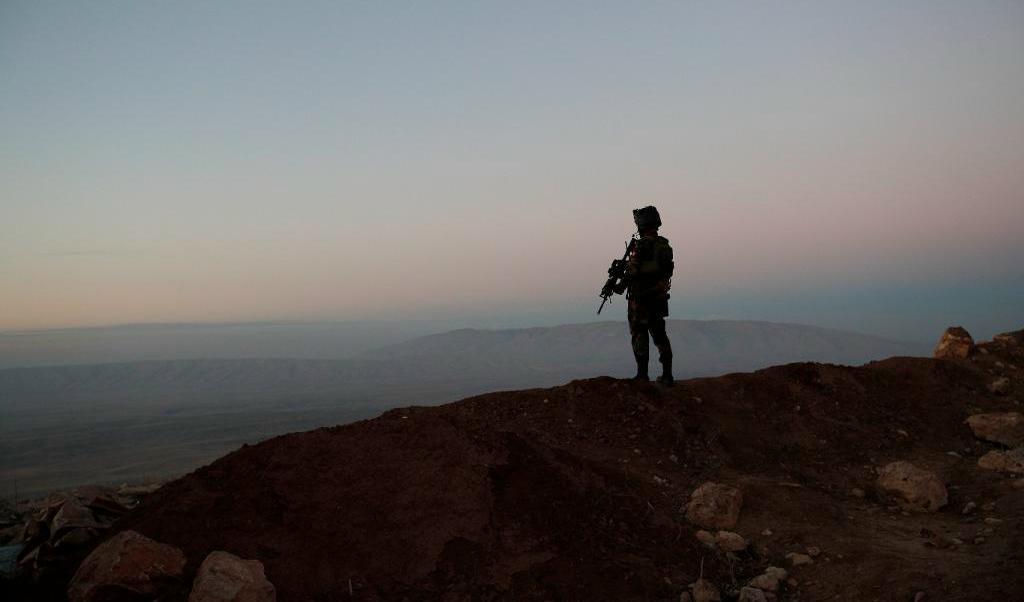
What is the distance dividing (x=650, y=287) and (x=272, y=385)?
108283 millimetres

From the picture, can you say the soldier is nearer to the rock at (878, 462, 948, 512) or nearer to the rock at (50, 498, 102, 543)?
the rock at (878, 462, 948, 512)

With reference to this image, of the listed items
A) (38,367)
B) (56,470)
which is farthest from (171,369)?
(56,470)

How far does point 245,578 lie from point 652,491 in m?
3.95

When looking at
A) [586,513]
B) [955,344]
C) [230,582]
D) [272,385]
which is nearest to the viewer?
[230,582]

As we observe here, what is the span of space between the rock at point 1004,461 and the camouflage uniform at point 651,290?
3.89 m

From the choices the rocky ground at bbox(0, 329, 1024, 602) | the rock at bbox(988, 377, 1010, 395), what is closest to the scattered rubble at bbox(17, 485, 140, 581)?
the rocky ground at bbox(0, 329, 1024, 602)

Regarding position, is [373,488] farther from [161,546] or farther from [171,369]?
[171,369]

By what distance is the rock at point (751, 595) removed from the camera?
453cm

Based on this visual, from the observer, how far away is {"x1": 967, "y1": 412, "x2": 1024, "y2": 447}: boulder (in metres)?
8.05

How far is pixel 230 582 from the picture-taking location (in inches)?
163

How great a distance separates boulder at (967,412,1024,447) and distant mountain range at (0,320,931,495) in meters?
32.3

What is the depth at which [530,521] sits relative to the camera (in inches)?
208

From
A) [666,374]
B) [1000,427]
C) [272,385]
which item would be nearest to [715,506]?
[666,374]

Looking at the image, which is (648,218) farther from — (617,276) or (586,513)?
(586,513)
